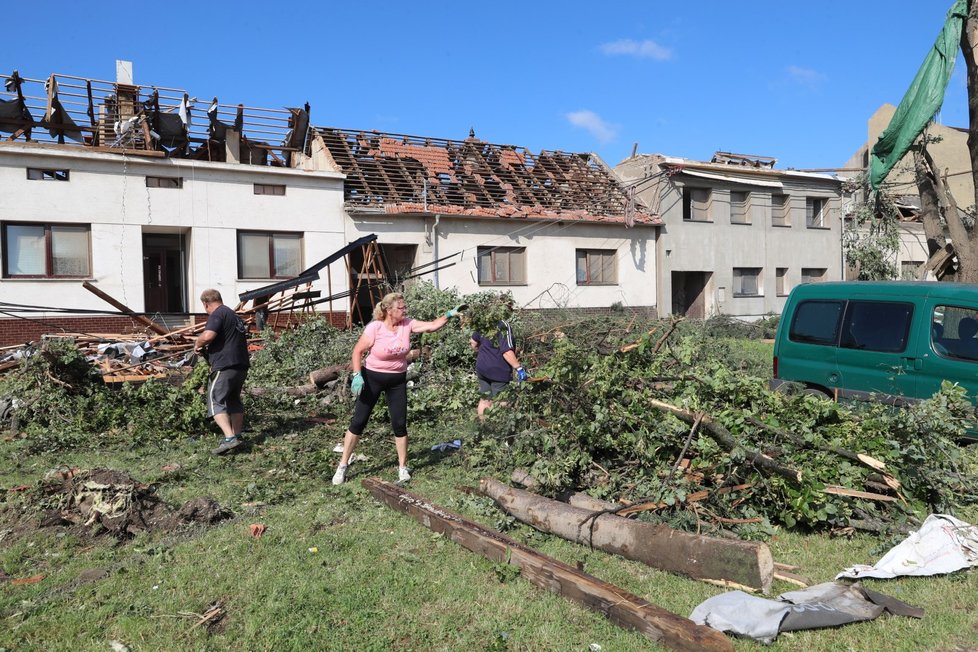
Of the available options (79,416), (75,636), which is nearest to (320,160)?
(79,416)

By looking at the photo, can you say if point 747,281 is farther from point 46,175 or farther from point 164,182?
point 46,175

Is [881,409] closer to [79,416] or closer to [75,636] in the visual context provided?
[75,636]

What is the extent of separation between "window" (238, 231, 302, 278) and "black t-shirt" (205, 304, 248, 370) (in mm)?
10203

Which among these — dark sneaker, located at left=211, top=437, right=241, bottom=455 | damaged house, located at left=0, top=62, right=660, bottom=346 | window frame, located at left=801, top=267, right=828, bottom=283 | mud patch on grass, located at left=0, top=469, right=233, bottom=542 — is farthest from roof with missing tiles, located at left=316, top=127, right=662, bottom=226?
mud patch on grass, located at left=0, top=469, right=233, bottom=542

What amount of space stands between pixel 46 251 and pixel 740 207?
21396 mm

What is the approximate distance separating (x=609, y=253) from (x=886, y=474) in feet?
57.3

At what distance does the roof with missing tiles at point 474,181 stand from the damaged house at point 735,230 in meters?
1.15

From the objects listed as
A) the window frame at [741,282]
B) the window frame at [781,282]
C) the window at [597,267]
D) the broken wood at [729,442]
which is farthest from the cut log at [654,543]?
the window frame at [781,282]

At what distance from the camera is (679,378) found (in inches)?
235

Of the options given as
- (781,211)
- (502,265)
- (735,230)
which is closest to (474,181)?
(502,265)

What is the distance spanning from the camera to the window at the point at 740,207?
24.2 m

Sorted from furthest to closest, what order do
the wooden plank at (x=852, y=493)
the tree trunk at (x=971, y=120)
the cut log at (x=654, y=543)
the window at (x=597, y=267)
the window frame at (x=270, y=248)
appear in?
1. the window at (x=597, y=267)
2. the window frame at (x=270, y=248)
3. the tree trunk at (x=971, y=120)
4. the wooden plank at (x=852, y=493)
5. the cut log at (x=654, y=543)

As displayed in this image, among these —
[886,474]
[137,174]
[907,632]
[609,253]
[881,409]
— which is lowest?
[907,632]

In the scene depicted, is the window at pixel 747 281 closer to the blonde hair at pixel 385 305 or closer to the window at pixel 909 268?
the window at pixel 909 268
